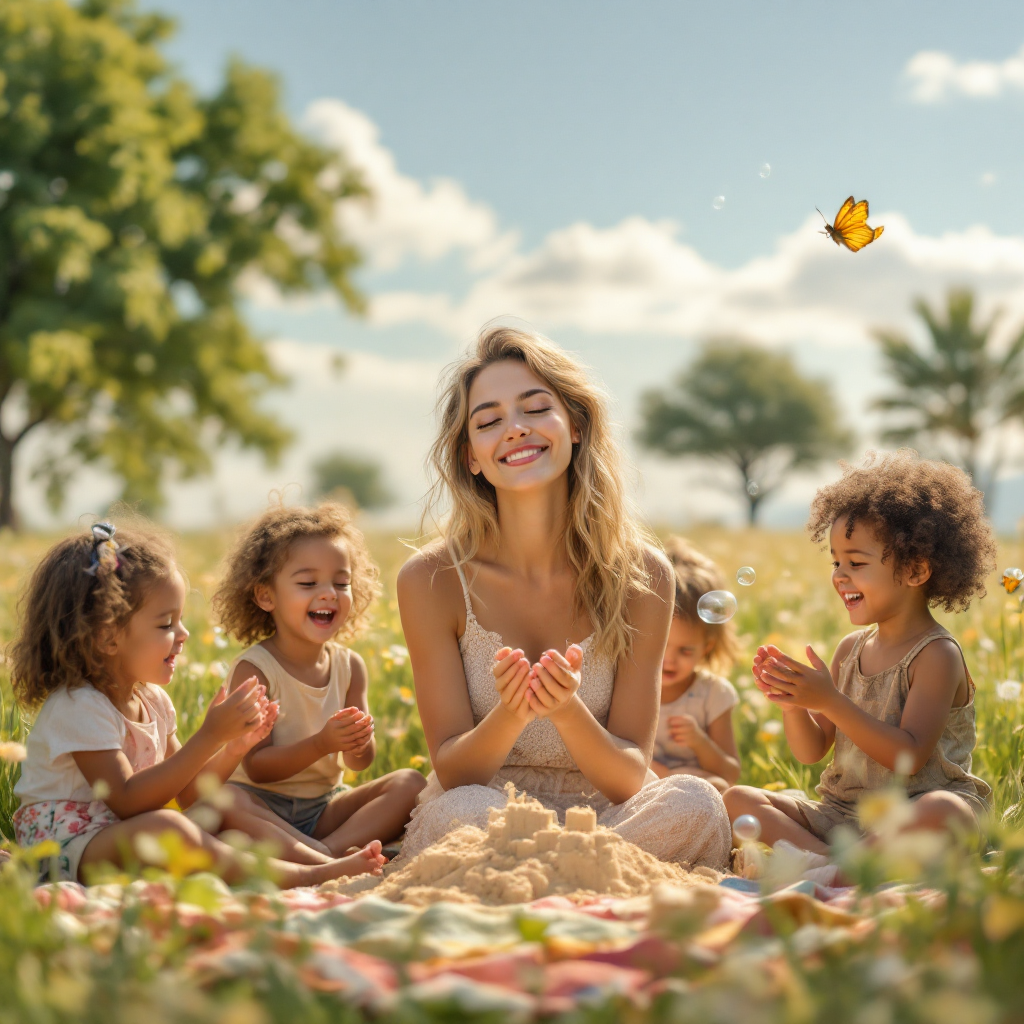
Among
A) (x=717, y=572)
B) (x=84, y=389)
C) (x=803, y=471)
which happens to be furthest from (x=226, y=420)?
(x=803, y=471)

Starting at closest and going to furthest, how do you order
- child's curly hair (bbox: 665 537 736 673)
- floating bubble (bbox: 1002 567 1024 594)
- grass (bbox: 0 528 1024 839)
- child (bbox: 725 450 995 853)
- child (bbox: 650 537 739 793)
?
child (bbox: 725 450 995 853)
floating bubble (bbox: 1002 567 1024 594)
grass (bbox: 0 528 1024 839)
child (bbox: 650 537 739 793)
child's curly hair (bbox: 665 537 736 673)

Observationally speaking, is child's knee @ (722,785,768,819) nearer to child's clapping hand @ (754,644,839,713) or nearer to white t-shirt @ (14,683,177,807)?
child's clapping hand @ (754,644,839,713)

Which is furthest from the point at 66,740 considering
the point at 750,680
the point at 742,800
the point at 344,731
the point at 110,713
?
the point at 750,680

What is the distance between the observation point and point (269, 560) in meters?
3.79

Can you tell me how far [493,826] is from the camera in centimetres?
276

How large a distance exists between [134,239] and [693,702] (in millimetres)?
20155

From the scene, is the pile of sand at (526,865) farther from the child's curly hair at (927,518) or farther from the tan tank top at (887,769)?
the child's curly hair at (927,518)

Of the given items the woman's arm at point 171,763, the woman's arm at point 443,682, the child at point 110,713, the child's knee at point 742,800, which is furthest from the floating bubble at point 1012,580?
the woman's arm at point 171,763

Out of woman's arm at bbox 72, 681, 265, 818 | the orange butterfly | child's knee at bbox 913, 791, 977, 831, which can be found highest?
the orange butterfly

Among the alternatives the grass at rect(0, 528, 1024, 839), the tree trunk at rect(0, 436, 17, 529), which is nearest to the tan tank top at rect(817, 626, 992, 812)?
the grass at rect(0, 528, 1024, 839)

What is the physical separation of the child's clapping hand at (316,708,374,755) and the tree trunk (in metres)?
20.9

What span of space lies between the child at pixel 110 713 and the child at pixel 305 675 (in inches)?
13.0

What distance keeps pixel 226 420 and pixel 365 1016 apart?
74.2 feet

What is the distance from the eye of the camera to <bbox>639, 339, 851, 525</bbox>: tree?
53.3m
